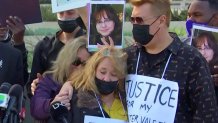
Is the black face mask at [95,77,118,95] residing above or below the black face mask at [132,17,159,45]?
below

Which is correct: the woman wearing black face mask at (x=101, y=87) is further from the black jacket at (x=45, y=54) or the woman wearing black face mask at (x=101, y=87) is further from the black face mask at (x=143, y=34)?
the black jacket at (x=45, y=54)

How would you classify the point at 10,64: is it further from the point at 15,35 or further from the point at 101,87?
the point at 101,87

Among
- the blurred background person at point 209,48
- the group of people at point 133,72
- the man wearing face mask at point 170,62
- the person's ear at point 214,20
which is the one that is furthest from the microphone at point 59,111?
the person's ear at point 214,20

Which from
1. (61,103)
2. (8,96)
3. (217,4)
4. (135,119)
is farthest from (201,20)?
(8,96)

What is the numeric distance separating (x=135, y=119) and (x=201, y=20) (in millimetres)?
1069

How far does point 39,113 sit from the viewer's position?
3123mm

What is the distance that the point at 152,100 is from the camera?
2.90m

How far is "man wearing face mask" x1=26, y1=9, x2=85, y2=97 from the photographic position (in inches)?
157

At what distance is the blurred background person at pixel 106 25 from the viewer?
3.24 metres

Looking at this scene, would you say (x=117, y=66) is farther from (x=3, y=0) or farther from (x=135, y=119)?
(x=3, y=0)

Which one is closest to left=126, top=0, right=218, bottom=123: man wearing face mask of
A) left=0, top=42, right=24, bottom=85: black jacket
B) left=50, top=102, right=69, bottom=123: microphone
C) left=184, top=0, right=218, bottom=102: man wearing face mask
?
left=50, top=102, right=69, bottom=123: microphone

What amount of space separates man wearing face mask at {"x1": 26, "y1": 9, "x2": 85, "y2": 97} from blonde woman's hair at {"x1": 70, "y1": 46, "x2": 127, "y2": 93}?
99cm

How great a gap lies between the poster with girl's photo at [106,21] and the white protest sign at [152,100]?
14.9 inches

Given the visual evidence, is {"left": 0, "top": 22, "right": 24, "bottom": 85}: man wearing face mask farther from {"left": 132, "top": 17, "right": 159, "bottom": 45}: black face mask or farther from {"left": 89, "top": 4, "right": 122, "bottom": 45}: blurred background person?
{"left": 132, "top": 17, "right": 159, "bottom": 45}: black face mask
